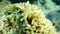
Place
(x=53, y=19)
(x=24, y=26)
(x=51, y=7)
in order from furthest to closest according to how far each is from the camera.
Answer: (x=51, y=7) < (x=53, y=19) < (x=24, y=26)

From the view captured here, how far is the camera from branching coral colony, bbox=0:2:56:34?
112 inches

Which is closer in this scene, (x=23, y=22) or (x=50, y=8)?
(x=23, y=22)

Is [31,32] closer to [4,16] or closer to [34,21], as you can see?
[34,21]

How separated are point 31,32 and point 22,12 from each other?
341 millimetres

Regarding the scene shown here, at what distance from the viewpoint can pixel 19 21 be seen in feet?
9.51

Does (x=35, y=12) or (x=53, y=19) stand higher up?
(x=35, y=12)

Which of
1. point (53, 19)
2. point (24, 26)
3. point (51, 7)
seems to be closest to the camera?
point (24, 26)

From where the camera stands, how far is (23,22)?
2.86 m

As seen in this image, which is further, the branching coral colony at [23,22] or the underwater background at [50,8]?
the underwater background at [50,8]

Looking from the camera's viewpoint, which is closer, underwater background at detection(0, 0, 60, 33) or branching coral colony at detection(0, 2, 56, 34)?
branching coral colony at detection(0, 2, 56, 34)

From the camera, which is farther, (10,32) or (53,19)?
(53,19)

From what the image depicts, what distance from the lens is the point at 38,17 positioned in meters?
2.92

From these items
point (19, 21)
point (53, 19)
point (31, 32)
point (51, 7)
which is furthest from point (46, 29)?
point (51, 7)

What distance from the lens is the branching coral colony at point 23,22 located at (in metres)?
2.85
